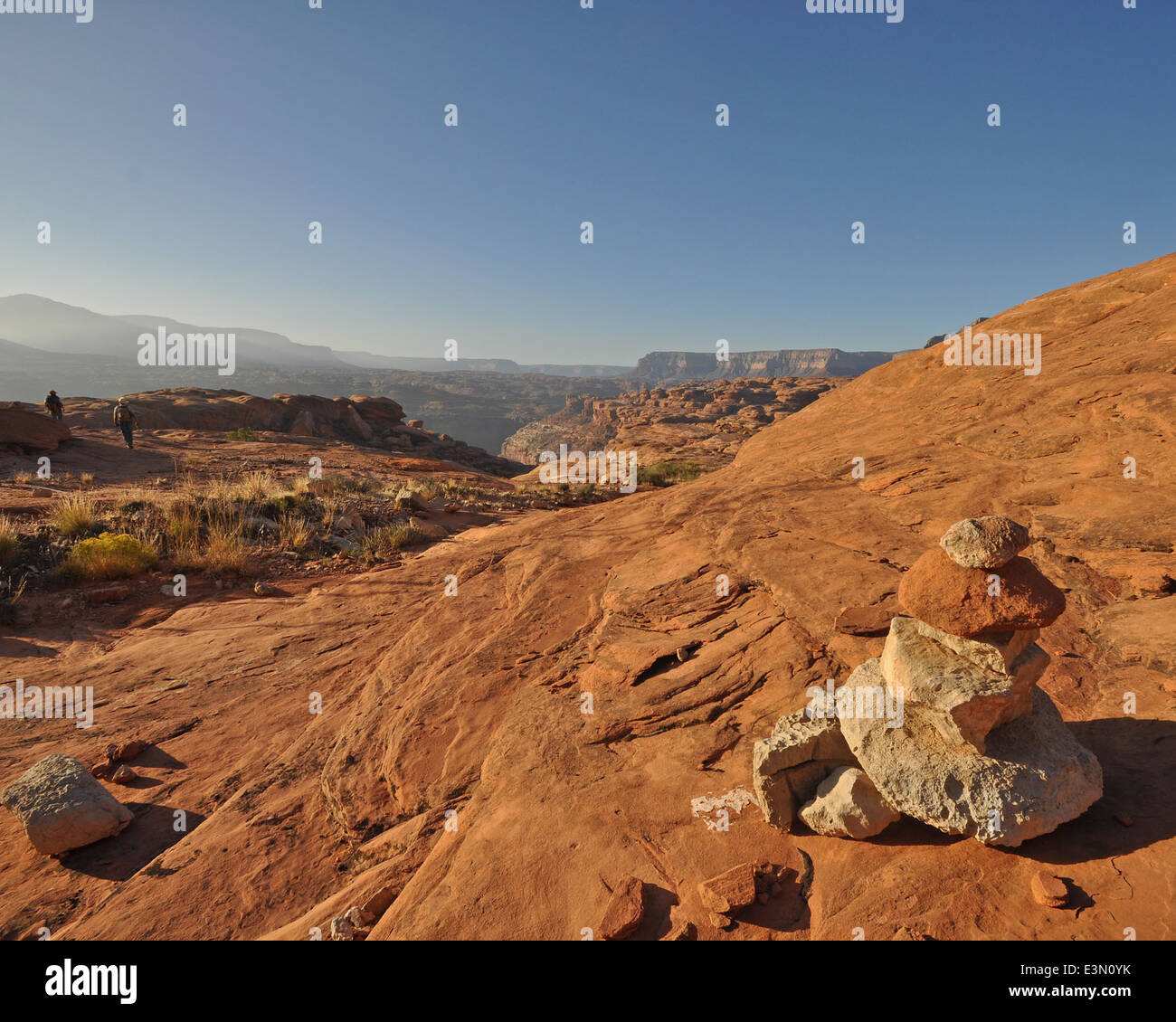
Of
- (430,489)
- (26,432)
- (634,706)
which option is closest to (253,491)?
(430,489)

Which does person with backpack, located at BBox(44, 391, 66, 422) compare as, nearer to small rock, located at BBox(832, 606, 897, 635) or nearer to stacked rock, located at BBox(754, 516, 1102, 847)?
small rock, located at BBox(832, 606, 897, 635)

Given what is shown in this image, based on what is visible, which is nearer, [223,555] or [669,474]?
[223,555]

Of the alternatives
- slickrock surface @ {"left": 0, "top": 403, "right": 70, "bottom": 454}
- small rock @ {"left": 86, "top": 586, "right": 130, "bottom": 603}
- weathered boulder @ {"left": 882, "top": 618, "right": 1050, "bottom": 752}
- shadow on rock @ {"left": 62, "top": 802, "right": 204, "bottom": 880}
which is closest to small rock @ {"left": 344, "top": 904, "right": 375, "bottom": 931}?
shadow on rock @ {"left": 62, "top": 802, "right": 204, "bottom": 880}

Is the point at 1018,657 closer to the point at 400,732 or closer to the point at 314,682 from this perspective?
the point at 400,732

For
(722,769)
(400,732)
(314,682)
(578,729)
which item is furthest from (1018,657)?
(314,682)

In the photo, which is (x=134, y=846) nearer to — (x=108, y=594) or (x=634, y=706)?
(x=634, y=706)
